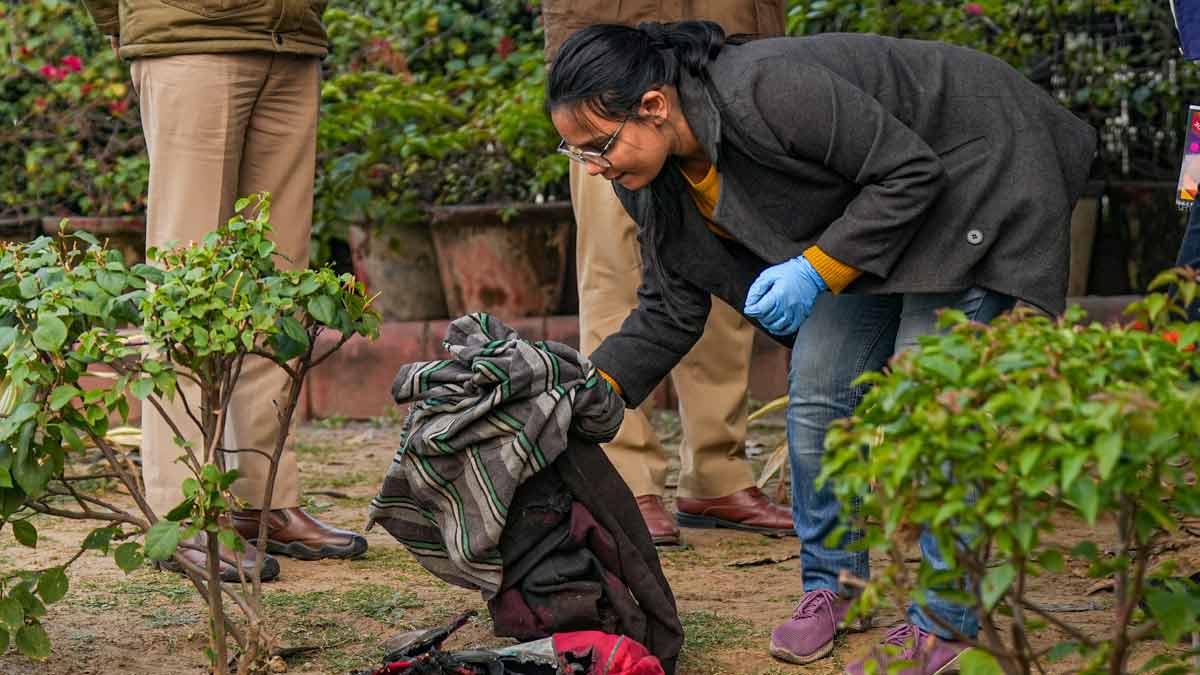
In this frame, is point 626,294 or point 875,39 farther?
point 626,294

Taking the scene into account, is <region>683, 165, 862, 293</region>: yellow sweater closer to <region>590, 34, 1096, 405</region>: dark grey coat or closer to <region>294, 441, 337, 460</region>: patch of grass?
<region>590, 34, 1096, 405</region>: dark grey coat

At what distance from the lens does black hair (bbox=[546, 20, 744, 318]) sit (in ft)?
9.16

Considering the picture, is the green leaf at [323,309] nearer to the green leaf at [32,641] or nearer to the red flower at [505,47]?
the green leaf at [32,641]

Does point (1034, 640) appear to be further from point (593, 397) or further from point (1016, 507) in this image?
point (1016, 507)

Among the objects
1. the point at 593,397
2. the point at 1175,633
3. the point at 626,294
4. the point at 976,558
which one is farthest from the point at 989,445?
the point at 626,294

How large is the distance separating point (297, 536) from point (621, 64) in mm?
1698

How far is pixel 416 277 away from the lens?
6.55 meters

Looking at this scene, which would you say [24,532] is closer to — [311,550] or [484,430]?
[484,430]

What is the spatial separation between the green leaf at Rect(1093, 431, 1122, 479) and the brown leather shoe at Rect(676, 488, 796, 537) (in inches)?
99.3

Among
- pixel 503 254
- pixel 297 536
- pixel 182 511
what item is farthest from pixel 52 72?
pixel 182 511

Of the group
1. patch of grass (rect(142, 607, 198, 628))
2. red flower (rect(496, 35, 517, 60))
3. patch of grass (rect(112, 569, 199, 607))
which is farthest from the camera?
red flower (rect(496, 35, 517, 60))

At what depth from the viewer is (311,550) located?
3916 millimetres

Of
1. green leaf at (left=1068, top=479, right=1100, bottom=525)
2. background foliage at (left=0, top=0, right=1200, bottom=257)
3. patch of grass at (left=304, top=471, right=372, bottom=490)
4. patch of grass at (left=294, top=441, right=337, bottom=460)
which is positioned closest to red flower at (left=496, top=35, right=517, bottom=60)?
background foliage at (left=0, top=0, right=1200, bottom=257)

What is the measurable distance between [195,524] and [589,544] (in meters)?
0.73
